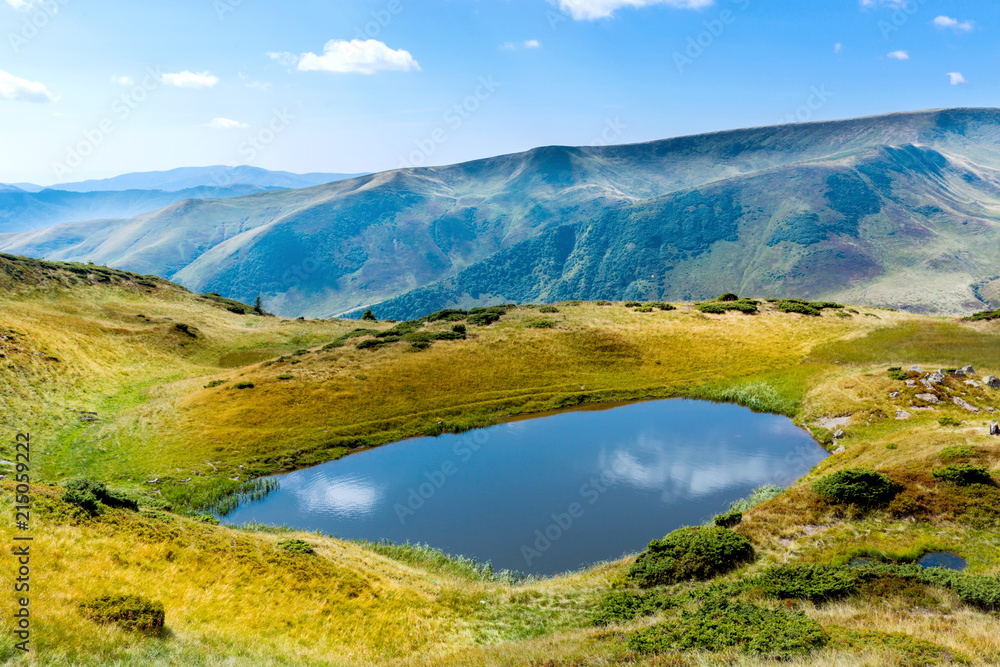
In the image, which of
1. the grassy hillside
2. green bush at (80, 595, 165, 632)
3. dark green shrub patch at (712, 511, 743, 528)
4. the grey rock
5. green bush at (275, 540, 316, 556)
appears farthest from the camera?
the grey rock

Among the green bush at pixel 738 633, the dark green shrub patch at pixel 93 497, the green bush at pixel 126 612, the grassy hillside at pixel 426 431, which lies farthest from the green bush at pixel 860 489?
the dark green shrub patch at pixel 93 497

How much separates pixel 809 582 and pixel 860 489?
25.3ft

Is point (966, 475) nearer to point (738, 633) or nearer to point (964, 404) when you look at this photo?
point (738, 633)

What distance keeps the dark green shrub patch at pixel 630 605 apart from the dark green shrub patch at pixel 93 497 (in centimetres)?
1868

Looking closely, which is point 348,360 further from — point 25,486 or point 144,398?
point 25,486

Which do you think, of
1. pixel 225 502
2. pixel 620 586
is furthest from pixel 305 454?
pixel 620 586

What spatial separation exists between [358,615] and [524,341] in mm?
43295

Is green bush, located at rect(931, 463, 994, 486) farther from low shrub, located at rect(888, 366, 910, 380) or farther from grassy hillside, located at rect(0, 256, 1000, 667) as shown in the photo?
low shrub, located at rect(888, 366, 910, 380)

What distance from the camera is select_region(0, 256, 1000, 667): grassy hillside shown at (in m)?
13.1

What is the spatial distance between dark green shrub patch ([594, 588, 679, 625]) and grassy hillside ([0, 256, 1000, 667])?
0.13 m

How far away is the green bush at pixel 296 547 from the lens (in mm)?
20438

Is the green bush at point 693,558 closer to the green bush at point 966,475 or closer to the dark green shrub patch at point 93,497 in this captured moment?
the green bush at point 966,475

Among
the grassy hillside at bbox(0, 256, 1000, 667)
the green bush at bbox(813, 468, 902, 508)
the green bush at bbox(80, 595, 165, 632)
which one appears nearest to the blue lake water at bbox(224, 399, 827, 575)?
the grassy hillside at bbox(0, 256, 1000, 667)

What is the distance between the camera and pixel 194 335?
70.1 metres
